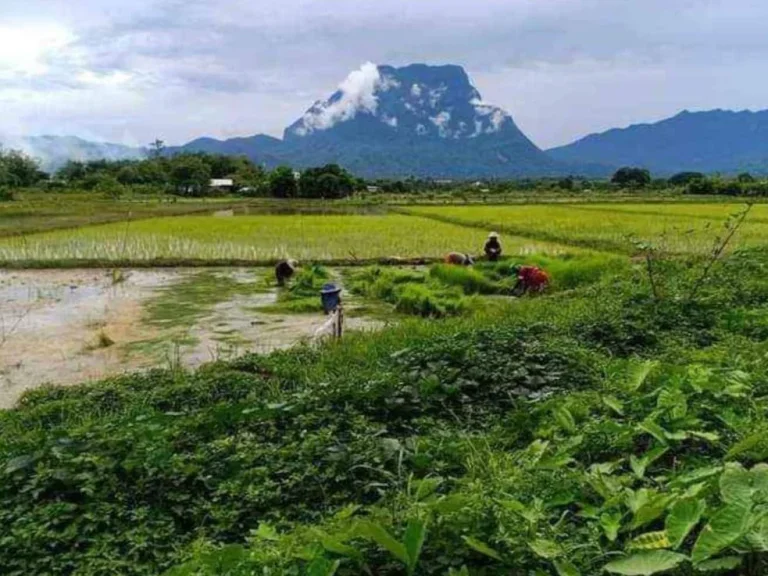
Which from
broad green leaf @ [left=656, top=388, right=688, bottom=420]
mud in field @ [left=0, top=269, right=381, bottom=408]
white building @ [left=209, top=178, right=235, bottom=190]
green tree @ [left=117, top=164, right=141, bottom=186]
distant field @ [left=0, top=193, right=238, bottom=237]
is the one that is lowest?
mud in field @ [left=0, top=269, right=381, bottom=408]

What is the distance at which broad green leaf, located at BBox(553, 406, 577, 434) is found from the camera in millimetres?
2941

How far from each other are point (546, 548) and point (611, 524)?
22cm

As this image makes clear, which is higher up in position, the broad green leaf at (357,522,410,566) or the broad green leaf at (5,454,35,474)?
the broad green leaf at (357,522,410,566)

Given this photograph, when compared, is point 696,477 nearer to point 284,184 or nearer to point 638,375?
point 638,375

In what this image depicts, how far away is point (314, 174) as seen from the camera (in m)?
47.1

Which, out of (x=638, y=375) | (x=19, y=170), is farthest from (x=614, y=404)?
(x=19, y=170)

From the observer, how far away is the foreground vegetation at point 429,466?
184 cm

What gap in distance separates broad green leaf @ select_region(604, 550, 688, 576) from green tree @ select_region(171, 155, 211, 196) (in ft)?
171

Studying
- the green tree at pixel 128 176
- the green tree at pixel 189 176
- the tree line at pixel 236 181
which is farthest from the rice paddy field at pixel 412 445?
the green tree at pixel 128 176

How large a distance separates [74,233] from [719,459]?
68.3 ft

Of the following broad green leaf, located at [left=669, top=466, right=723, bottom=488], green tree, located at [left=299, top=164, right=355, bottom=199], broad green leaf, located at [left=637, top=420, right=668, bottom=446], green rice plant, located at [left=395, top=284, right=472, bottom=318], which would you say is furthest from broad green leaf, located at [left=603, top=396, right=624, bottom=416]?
green tree, located at [left=299, top=164, right=355, bottom=199]

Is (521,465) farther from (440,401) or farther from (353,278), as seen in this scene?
(353,278)

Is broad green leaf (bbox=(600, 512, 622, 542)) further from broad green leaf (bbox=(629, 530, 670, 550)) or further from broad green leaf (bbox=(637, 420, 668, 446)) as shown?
broad green leaf (bbox=(637, 420, 668, 446))

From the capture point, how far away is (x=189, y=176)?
57.2m
